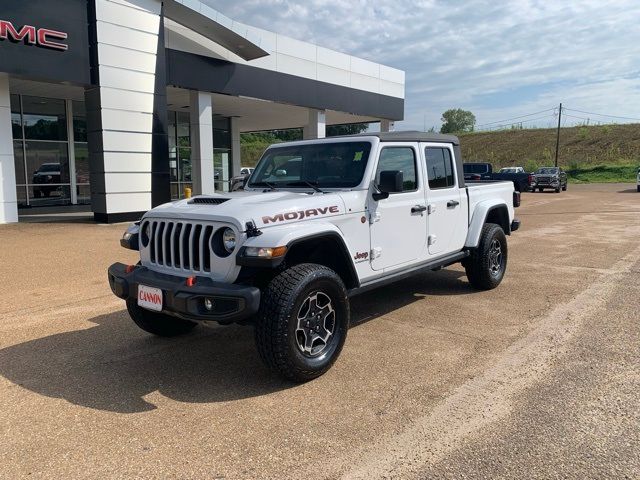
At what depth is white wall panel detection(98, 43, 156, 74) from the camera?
13.8 m

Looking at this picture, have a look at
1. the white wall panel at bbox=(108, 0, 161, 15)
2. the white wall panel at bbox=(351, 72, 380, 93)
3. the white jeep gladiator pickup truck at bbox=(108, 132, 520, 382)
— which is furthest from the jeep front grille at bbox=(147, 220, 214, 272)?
the white wall panel at bbox=(351, 72, 380, 93)

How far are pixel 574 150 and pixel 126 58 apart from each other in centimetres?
6304

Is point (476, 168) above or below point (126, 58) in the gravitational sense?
below

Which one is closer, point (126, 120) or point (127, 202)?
point (126, 120)

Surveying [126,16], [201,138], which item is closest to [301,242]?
[126,16]

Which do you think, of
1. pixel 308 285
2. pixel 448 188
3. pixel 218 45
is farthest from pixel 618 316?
pixel 218 45

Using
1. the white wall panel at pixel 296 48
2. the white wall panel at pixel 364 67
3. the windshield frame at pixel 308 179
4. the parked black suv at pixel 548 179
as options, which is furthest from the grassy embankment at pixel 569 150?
the windshield frame at pixel 308 179

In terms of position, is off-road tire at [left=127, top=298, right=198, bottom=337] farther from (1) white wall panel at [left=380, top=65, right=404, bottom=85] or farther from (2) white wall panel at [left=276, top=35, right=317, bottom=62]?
(1) white wall panel at [left=380, top=65, right=404, bottom=85]

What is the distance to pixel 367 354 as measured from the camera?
4.60m

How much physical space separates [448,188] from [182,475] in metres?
4.28

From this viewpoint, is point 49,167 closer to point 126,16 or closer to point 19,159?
point 19,159

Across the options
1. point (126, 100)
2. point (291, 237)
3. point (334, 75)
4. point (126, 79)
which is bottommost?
point (291, 237)

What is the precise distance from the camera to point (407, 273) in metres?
5.27

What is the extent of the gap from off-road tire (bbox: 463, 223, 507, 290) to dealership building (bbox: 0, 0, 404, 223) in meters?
10.8
